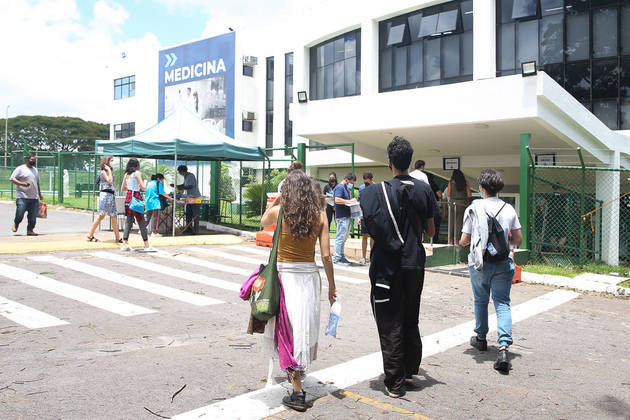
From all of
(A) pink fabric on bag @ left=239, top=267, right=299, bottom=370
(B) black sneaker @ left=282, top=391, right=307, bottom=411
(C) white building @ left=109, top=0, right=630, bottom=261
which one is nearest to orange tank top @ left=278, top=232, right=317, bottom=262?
(A) pink fabric on bag @ left=239, top=267, right=299, bottom=370

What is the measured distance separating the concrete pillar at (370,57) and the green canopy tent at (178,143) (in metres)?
9.53

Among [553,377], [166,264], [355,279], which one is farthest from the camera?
[166,264]

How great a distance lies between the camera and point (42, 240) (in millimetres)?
12578

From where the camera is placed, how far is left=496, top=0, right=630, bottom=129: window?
1948 centimetres

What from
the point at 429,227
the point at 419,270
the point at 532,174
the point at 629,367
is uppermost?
the point at 532,174

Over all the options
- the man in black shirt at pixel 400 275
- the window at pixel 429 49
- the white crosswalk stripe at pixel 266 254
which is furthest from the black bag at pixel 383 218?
the window at pixel 429 49

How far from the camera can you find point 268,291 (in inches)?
159

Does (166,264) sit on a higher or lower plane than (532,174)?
lower

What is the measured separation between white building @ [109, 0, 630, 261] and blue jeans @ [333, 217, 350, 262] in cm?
456

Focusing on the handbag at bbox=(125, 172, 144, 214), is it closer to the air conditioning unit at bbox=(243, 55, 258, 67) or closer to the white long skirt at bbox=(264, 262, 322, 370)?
the white long skirt at bbox=(264, 262, 322, 370)

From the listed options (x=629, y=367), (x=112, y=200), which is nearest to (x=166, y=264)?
(x=112, y=200)

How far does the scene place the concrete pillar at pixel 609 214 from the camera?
1464cm

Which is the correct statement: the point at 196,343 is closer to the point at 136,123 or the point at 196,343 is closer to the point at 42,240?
the point at 42,240

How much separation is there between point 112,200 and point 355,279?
228 inches
